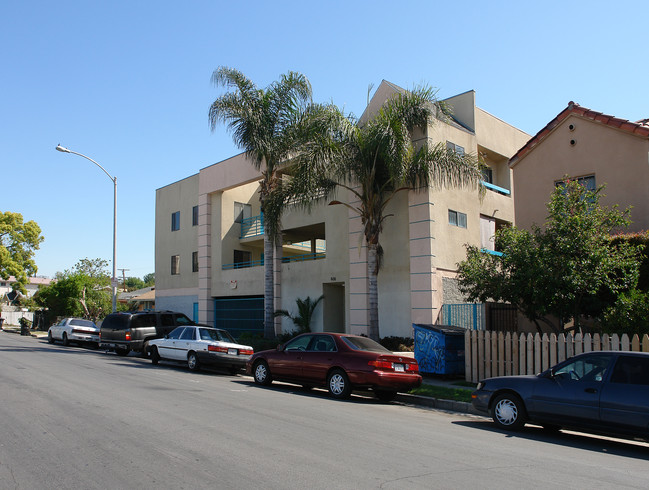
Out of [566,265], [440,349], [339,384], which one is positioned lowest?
[339,384]

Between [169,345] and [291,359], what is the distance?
6.68 metres

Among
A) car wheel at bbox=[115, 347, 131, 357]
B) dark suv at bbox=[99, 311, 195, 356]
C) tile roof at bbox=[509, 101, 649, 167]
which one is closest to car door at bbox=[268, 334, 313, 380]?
dark suv at bbox=[99, 311, 195, 356]

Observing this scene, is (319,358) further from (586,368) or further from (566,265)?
(566,265)

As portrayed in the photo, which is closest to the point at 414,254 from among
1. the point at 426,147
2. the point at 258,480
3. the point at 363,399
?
the point at 426,147

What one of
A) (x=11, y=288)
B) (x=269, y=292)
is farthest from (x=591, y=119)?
(x=11, y=288)

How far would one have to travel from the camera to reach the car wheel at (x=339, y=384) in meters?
12.1

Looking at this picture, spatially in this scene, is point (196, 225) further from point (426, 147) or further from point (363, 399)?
point (363, 399)

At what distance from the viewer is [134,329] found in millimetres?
21844

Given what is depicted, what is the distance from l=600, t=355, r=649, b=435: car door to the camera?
7684mm

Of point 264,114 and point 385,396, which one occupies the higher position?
A: point 264,114

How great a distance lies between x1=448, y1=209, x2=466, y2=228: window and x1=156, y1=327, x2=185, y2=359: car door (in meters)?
10.5

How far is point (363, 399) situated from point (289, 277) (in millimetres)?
13021

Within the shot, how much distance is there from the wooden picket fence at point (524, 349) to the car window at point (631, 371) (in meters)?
2.84

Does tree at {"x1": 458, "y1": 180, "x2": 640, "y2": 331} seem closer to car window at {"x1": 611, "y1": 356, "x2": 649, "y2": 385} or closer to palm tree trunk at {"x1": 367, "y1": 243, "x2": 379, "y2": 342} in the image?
palm tree trunk at {"x1": 367, "y1": 243, "x2": 379, "y2": 342}
